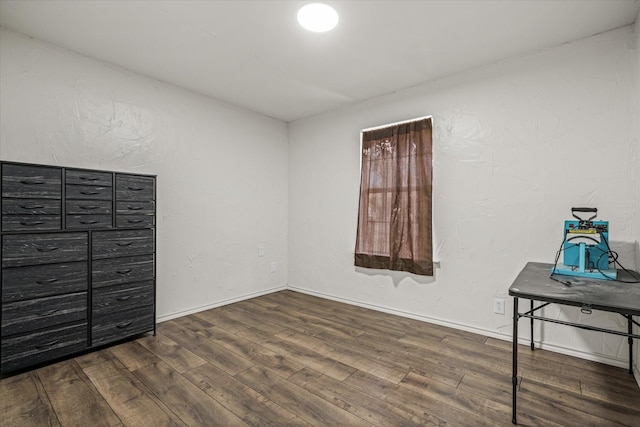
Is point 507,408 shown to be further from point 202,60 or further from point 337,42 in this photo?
point 202,60

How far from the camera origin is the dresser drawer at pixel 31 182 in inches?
79.9

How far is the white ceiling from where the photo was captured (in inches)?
80.5

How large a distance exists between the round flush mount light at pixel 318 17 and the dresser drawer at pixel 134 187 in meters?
1.81

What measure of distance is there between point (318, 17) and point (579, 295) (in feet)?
7.32

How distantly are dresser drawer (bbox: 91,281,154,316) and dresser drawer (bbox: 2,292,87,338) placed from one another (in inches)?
3.6

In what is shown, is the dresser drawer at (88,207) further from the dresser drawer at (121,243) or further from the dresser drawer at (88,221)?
the dresser drawer at (121,243)

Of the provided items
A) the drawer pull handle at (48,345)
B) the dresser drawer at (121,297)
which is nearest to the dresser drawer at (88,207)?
the dresser drawer at (121,297)

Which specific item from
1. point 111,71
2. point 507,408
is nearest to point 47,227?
point 111,71

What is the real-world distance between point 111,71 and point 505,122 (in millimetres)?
3512

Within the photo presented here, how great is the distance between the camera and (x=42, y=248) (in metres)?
2.16

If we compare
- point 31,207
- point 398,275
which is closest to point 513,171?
point 398,275

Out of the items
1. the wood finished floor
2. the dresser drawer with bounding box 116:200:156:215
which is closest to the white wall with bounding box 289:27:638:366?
the wood finished floor

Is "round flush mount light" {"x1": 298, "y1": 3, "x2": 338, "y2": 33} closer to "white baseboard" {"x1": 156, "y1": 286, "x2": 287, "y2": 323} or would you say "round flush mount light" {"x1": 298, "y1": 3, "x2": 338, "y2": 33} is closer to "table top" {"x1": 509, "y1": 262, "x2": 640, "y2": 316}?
Answer: "table top" {"x1": 509, "y1": 262, "x2": 640, "y2": 316}

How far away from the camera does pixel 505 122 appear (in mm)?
2709
